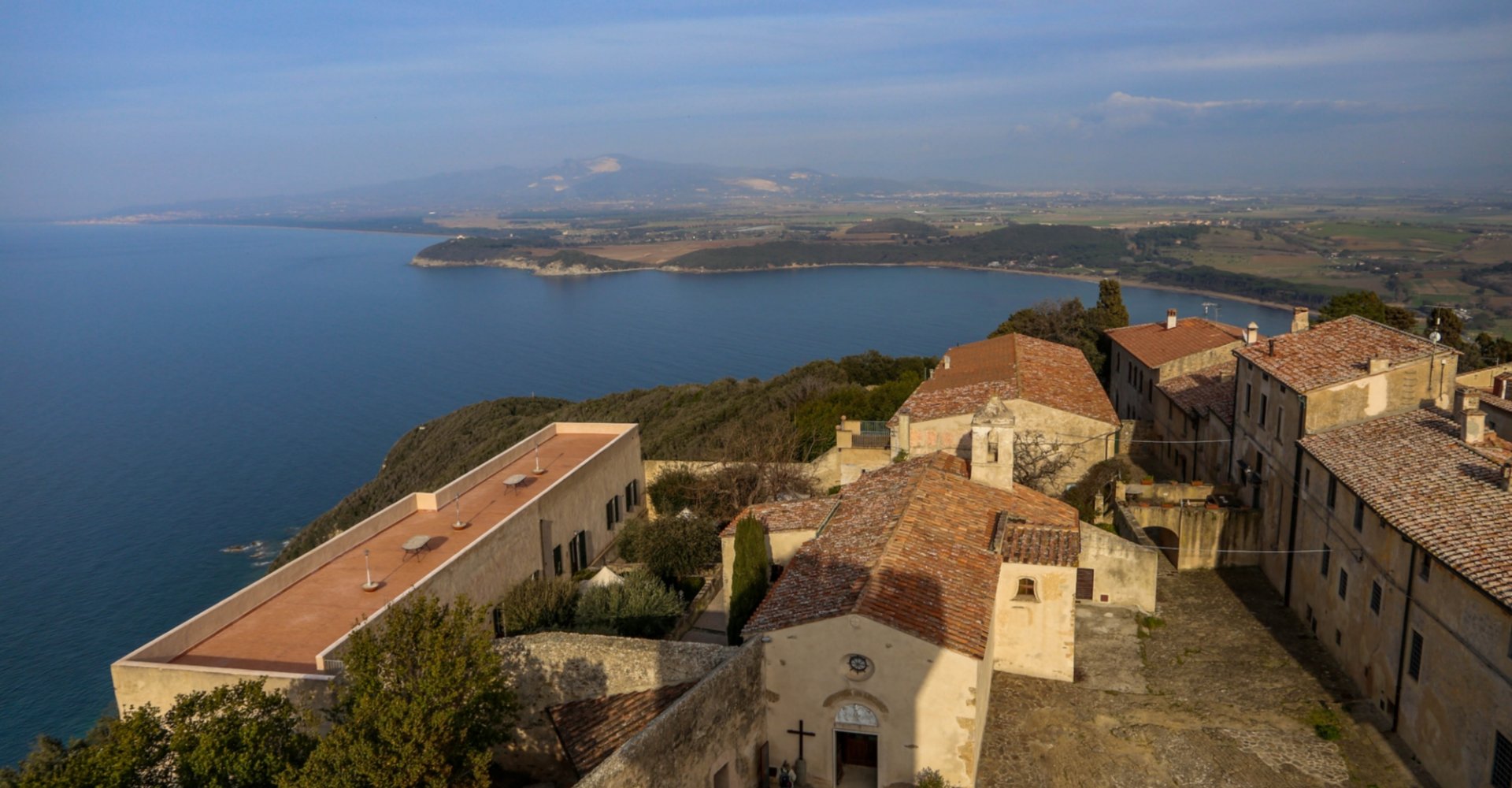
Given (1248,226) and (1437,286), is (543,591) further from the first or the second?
(1248,226)

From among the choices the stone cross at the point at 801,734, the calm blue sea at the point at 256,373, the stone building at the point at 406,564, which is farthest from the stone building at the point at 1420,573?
the calm blue sea at the point at 256,373

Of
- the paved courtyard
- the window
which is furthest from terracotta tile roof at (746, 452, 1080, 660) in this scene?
the window

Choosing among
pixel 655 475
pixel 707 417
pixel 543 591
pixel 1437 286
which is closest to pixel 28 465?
pixel 707 417

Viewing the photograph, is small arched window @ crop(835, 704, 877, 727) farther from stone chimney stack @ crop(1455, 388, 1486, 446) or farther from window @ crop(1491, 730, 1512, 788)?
stone chimney stack @ crop(1455, 388, 1486, 446)

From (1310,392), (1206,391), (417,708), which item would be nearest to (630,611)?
(417,708)

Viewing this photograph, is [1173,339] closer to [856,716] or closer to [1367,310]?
[1367,310]
